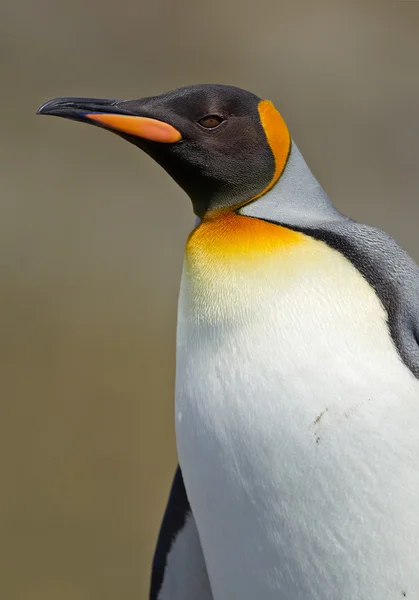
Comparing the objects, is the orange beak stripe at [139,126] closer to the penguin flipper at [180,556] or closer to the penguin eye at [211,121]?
the penguin eye at [211,121]

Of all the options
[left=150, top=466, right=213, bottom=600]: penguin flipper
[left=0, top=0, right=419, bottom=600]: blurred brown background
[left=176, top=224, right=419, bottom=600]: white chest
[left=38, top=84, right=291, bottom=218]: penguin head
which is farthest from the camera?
[left=0, top=0, right=419, bottom=600]: blurred brown background

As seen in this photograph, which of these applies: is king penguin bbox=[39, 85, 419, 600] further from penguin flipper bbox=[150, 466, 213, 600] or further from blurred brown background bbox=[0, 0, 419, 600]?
blurred brown background bbox=[0, 0, 419, 600]

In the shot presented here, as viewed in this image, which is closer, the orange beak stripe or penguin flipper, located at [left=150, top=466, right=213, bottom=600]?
the orange beak stripe

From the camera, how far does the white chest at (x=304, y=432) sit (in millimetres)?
1121

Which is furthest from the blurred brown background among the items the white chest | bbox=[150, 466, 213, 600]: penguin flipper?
the white chest

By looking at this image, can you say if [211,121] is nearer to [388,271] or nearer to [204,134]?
[204,134]

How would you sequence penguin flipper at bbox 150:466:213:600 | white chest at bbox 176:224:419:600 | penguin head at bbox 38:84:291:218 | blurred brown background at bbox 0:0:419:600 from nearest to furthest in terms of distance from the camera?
white chest at bbox 176:224:419:600 → penguin head at bbox 38:84:291:218 → penguin flipper at bbox 150:466:213:600 → blurred brown background at bbox 0:0:419:600

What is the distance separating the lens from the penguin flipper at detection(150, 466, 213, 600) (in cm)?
148

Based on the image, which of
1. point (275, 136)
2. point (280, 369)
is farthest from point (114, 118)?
point (280, 369)

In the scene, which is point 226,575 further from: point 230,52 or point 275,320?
point 230,52

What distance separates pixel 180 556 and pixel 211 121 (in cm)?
72

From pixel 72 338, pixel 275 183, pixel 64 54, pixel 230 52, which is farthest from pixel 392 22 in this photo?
pixel 275 183

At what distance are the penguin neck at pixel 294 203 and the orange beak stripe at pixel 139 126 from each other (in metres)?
0.15

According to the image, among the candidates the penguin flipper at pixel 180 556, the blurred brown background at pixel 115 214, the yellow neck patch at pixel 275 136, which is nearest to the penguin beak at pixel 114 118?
the yellow neck patch at pixel 275 136
